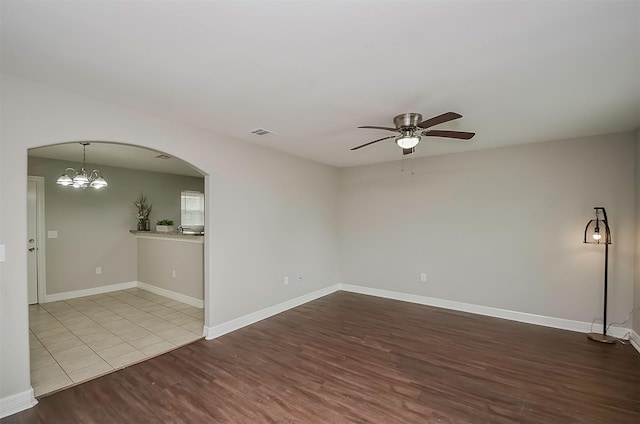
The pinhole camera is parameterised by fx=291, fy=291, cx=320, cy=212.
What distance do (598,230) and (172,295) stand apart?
6.49 meters

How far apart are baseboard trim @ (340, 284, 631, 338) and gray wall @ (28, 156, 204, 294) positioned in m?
4.72

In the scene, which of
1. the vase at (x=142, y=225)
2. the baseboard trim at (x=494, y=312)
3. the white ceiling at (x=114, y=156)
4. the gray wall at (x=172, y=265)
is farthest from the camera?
the vase at (x=142, y=225)

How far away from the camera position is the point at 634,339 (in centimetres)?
345

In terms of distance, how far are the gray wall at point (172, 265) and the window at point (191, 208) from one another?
1.16 meters

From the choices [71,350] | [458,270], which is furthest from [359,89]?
[71,350]

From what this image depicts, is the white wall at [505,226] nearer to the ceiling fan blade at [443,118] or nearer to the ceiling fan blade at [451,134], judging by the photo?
the ceiling fan blade at [451,134]

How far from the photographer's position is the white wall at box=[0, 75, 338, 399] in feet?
7.32

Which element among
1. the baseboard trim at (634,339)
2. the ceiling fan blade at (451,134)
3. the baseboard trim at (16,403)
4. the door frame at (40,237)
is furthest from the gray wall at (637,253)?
the door frame at (40,237)

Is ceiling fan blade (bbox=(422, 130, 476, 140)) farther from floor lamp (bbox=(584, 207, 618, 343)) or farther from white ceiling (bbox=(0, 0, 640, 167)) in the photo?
floor lamp (bbox=(584, 207, 618, 343))

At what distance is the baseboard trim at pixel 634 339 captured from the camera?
10.9 feet

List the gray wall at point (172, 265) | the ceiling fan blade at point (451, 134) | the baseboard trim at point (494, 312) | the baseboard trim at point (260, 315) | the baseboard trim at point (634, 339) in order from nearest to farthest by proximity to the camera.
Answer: the ceiling fan blade at point (451, 134)
the baseboard trim at point (634, 339)
the baseboard trim at point (260, 315)
the baseboard trim at point (494, 312)
the gray wall at point (172, 265)

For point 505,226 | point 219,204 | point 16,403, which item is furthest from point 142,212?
point 505,226

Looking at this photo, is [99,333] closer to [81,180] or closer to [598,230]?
[81,180]

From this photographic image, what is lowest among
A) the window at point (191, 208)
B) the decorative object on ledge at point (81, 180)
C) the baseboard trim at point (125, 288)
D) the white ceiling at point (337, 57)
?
the baseboard trim at point (125, 288)
